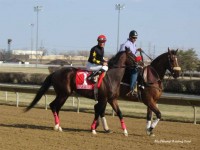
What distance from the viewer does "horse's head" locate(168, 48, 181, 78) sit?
10421 millimetres

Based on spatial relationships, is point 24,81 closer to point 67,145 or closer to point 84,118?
point 84,118

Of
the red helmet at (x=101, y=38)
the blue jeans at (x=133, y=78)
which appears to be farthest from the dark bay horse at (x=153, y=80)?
the red helmet at (x=101, y=38)

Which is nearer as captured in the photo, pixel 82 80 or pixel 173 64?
pixel 173 64

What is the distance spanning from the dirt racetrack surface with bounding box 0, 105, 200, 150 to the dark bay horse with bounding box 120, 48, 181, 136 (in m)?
0.75

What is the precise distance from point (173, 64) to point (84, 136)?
2.79 metres

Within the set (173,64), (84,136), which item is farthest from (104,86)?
(173,64)

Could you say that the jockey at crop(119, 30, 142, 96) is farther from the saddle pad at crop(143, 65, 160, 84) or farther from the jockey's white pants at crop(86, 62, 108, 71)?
the jockey's white pants at crop(86, 62, 108, 71)

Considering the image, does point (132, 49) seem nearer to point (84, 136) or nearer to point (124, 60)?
point (124, 60)

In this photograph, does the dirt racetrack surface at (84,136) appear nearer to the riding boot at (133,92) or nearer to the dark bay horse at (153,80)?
the dark bay horse at (153,80)

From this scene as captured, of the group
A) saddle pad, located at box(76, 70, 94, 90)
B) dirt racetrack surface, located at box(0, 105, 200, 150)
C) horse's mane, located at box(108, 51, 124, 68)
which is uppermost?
horse's mane, located at box(108, 51, 124, 68)

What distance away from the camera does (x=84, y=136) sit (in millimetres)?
9906

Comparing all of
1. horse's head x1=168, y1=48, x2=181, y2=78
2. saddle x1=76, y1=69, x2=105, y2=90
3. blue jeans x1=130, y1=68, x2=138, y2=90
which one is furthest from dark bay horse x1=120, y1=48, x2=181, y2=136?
saddle x1=76, y1=69, x2=105, y2=90

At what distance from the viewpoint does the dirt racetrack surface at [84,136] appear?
8562 millimetres

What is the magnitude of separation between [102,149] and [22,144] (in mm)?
1625
